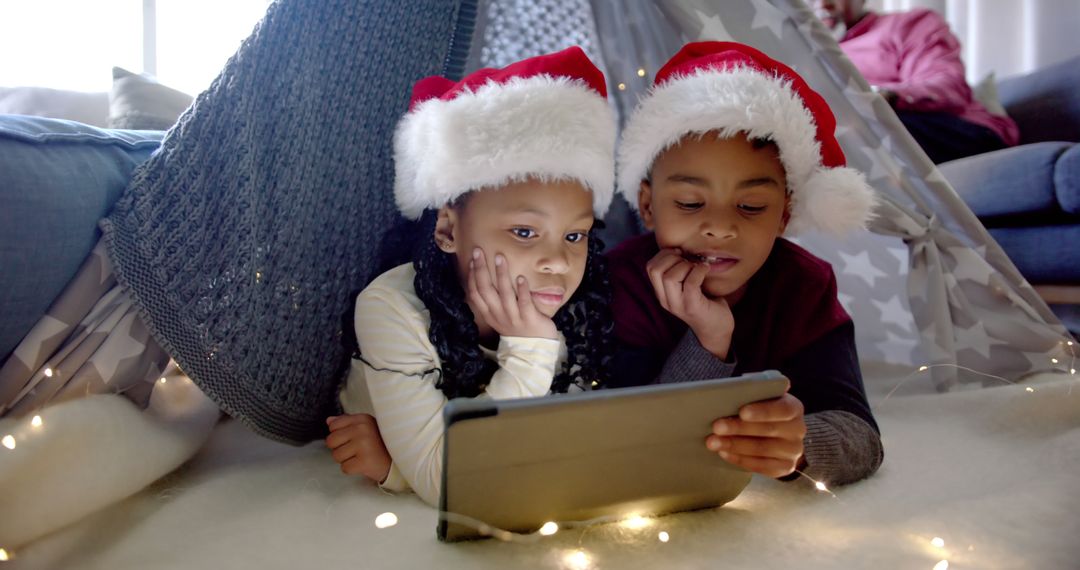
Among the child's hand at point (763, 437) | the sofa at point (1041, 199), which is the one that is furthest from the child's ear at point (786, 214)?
the sofa at point (1041, 199)

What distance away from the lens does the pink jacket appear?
215cm

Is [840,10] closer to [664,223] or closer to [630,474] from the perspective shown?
[664,223]

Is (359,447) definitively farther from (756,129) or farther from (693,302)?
(756,129)

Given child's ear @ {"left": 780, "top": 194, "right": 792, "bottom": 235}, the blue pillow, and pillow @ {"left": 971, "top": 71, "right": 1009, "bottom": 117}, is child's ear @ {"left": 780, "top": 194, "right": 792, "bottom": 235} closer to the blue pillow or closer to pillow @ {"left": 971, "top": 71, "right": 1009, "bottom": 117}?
the blue pillow

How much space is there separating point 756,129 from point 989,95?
1938 millimetres

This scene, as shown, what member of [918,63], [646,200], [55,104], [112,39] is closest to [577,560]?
[646,200]

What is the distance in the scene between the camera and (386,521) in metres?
0.71

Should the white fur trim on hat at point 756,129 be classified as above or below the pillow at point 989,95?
above

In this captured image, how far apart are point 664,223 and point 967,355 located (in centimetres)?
72

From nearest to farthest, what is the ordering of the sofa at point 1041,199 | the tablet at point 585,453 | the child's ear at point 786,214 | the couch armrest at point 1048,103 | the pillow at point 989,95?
the tablet at point 585,453, the child's ear at point 786,214, the sofa at point 1041,199, the couch armrest at point 1048,103, the pillow at point 989,95

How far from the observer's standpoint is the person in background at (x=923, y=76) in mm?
2158

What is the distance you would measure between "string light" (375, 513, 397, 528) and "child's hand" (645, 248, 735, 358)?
17.4 inches

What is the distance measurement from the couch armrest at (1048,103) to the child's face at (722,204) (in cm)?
181

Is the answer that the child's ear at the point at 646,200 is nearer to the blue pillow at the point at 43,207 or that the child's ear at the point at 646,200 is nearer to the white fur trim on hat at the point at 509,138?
the white fur trim on hat at the point at 509,138
